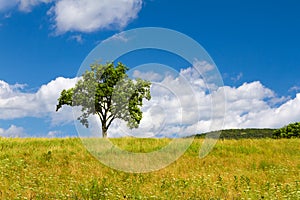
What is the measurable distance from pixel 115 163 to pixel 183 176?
14.9ft

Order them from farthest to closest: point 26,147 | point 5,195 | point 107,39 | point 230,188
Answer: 1. point 26,147
2. point 107,39
3. point 230,188
4. point 5,195

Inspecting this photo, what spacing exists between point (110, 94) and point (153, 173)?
993 inches

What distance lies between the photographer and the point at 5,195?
502 inches

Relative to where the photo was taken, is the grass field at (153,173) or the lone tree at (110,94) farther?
the lone tree at (110,94)

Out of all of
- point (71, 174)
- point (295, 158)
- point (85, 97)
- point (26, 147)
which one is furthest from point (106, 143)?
point (85, 97)

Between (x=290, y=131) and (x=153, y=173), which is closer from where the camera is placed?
(x=153, y=173)

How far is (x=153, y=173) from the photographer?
1875 centimetres

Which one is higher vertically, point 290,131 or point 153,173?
point 290,131

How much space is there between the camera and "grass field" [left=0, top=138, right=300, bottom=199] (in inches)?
514

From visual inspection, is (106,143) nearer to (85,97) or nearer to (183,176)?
(183,176)

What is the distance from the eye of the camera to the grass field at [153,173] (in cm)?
1305

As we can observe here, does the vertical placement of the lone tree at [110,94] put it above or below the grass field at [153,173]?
above

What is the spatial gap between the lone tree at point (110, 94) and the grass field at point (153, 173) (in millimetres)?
14881

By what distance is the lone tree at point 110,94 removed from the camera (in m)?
42.5
